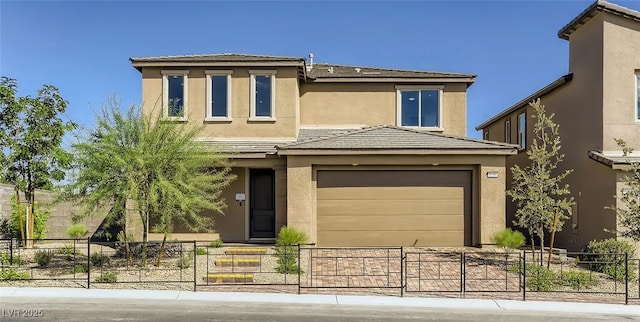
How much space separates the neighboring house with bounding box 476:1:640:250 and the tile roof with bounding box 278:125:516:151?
8.54 ft

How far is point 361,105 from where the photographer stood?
18.5 meters

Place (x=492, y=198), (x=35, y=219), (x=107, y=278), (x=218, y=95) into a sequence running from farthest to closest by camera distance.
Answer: (x=218, y=95), (x=35, y=219), (x=492, y=198), (x=107, y=278)

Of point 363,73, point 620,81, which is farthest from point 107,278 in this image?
point 620,81

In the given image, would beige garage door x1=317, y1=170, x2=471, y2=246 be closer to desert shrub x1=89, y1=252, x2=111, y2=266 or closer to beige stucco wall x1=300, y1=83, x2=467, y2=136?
beige stucco wall x1=300, y1=83, x2=467, y2=136

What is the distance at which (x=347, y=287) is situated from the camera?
1022cm

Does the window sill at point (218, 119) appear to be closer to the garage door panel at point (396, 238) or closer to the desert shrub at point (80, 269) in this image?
the garage door panel at point (396, 238)

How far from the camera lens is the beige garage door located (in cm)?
1551

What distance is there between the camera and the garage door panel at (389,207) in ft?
51.0

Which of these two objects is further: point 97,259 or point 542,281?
point 97,259

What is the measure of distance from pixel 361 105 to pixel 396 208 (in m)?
4.86

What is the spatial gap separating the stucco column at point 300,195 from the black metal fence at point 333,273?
4.54ft

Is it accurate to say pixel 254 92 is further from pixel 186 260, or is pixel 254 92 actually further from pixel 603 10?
pixel 603 10

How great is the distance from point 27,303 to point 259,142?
29.1 ft

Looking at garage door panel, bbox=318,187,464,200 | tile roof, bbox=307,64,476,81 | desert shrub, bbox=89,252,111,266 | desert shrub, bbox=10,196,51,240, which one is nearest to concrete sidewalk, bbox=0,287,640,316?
desert shrub, bbox=89,252,111,266
